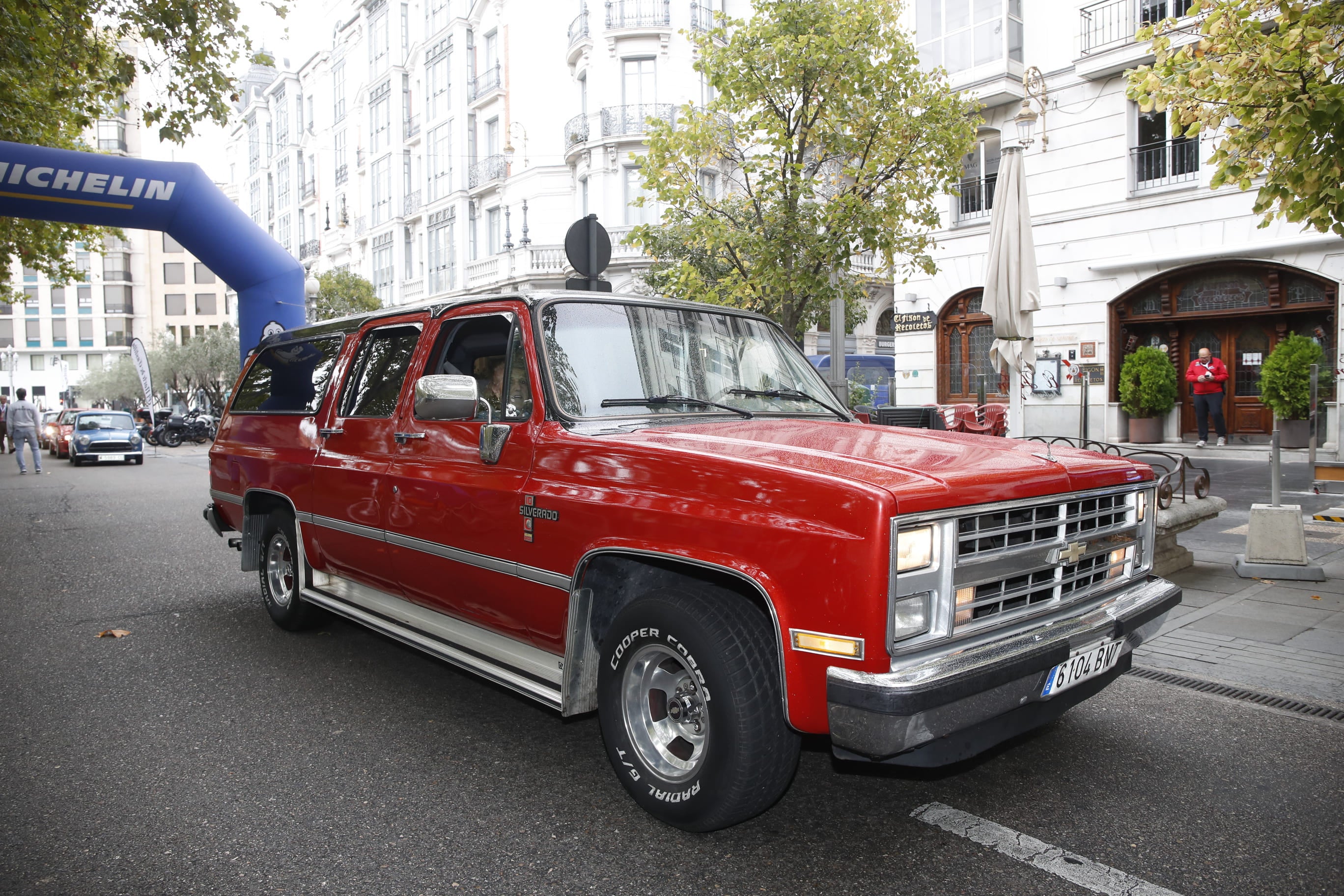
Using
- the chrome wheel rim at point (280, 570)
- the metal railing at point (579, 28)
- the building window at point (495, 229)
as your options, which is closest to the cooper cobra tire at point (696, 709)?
the chrome wheel rim at point (280, 570)

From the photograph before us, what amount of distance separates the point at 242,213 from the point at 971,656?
12.0 meters

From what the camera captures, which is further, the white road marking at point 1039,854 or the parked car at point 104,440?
the parked car at point 104,440

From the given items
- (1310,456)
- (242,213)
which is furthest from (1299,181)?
(242,213)

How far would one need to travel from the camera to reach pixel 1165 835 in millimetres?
3045

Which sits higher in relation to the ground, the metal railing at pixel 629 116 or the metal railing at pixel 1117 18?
the metal railing at pixel 629 116

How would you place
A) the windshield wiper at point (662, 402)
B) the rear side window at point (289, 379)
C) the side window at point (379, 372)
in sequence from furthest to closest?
1. the rear side window at point (289, 379)
2. the side window at point (379, 372)
3. the windshield wiper at point (662, 402)

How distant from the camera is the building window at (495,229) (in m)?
36.5

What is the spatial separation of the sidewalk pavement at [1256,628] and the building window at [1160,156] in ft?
34.2

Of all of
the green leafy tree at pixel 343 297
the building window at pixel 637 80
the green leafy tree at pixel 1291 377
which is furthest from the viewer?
the green leafy tree at pixel 343 297

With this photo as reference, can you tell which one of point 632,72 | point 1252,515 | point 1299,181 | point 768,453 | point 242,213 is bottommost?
point 1252,515

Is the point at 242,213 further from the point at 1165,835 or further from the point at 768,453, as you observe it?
the point at 1165,835

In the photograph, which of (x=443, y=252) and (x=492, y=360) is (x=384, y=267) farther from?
(x=492, y=360)

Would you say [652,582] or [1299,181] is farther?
[1299,181]

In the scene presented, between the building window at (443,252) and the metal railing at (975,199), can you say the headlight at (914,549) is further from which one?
the building window at (443,252)
